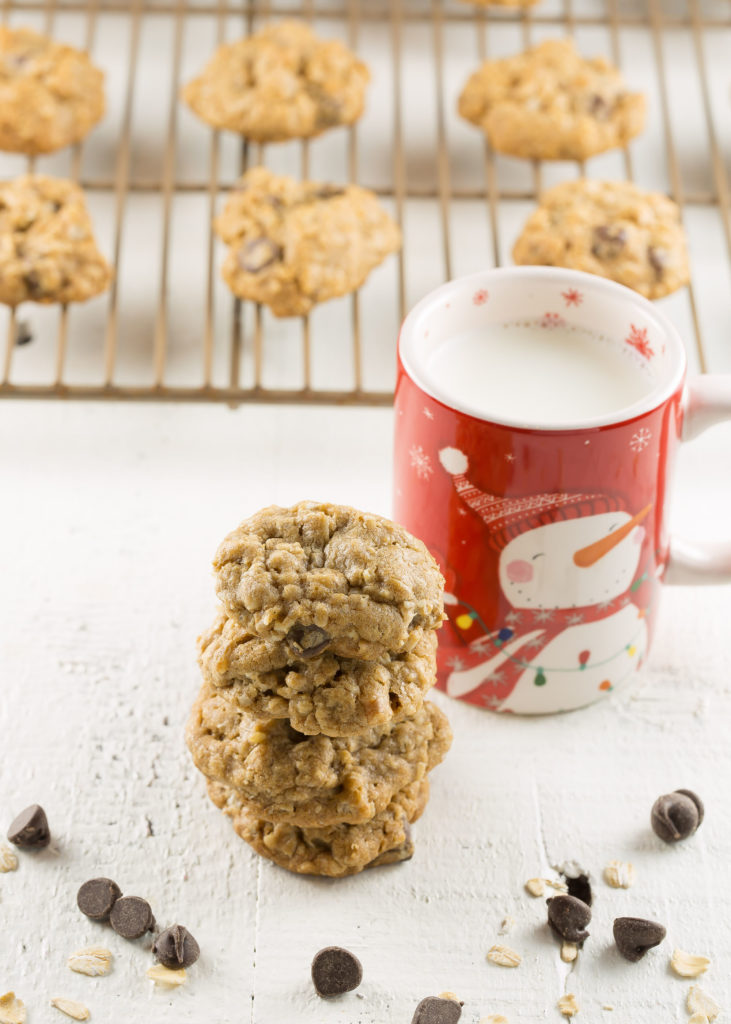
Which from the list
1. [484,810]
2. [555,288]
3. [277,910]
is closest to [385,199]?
[555,288]

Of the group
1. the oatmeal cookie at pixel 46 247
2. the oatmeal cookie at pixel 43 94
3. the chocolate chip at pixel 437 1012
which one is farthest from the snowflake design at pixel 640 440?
the oatmeal cookie at pixel 43 94

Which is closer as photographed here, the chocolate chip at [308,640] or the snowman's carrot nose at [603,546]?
the chocolate chip at [308,640]

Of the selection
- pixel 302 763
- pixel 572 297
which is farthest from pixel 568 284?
pixel 302 763

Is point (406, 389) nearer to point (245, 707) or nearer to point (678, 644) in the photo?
point (245, 707)

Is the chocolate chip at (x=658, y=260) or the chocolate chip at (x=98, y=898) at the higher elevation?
the chocolate chip at (x=658, y=260)

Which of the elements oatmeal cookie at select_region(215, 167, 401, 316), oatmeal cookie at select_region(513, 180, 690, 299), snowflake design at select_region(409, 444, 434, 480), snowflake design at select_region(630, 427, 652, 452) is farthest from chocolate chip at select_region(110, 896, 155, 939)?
oatmeal cookie at select_region(513, 180, 690, 299)

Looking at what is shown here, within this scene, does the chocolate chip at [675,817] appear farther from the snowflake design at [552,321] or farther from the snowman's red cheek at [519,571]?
the snowflake design at [552,321]
